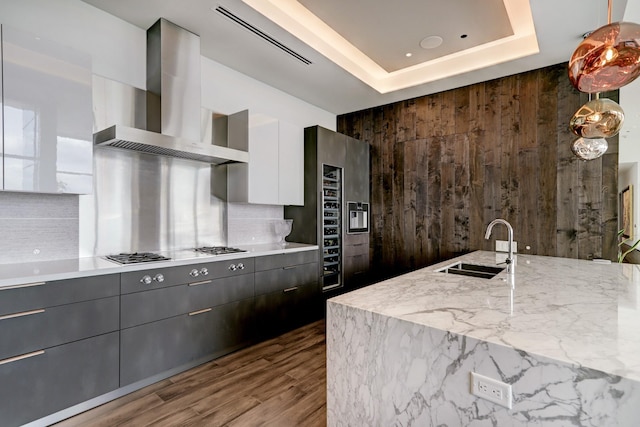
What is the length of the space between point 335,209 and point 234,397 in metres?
2.36

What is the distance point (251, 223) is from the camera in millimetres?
3514

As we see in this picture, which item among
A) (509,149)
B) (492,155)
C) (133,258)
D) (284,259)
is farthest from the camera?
(492,155)

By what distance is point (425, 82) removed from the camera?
12.0 feet

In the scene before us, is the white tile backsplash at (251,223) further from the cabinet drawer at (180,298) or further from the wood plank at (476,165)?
the wood plank at (476,165)

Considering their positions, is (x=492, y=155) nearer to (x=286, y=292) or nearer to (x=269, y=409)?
(x=286, y=292)

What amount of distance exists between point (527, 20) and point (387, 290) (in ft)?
9.45

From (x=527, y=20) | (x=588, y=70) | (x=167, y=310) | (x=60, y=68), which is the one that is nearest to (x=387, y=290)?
(x=588, y=70)

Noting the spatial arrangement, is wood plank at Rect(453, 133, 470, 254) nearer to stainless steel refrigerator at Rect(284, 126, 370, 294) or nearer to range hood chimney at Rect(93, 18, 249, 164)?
stainless steel refrigerator at Rect(284, 126, 370, 294)

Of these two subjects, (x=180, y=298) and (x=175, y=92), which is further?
(x=175, y=92)

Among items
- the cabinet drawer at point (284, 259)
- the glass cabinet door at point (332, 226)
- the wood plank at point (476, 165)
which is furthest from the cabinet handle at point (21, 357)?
the wood plank at point (476, 165)

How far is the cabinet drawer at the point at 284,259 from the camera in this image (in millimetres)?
2881

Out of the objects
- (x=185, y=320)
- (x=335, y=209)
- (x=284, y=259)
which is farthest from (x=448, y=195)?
(x=185, y=320)

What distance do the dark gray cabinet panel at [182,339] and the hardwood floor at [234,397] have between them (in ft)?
0.41

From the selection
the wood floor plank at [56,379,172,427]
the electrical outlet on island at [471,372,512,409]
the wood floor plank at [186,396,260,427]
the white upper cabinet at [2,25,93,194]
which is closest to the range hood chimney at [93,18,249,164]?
the white upper cabinet at [2,25,93,194]
